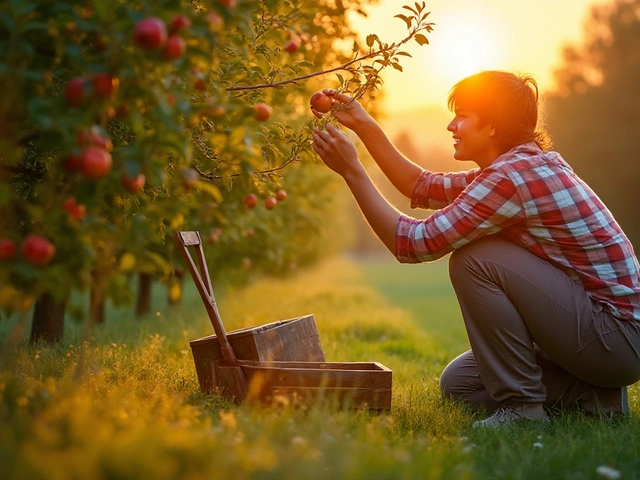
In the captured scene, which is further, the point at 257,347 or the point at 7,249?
the point at 257,347

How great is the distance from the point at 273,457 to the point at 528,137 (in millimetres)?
2380

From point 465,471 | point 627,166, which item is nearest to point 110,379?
point 465,471

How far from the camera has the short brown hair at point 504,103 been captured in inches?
148

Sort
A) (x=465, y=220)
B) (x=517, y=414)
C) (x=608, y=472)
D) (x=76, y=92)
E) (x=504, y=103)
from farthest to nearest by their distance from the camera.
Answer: (x=504, y=103), (x=517, y=414), (x=465, y=220), (x=608, y=472), (x=76, y=92)

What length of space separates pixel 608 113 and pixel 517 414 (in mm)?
27955

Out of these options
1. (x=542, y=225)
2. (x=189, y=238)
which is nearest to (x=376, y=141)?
(x=542, y=225)

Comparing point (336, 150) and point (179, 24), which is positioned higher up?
point (179, 24)

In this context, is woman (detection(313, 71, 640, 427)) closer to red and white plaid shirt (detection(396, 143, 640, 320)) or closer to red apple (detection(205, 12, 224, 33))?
red and white plaid shirt (detection(396, 143, 640, 320))

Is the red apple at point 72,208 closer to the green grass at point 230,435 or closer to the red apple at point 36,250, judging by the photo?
the red apple at point 36,250

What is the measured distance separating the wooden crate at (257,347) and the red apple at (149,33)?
183 centimetres

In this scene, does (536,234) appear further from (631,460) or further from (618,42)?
(618,42)

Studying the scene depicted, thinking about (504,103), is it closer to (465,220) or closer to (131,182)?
(465,220)

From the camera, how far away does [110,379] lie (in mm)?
3951

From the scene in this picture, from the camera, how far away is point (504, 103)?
12.3 ft
